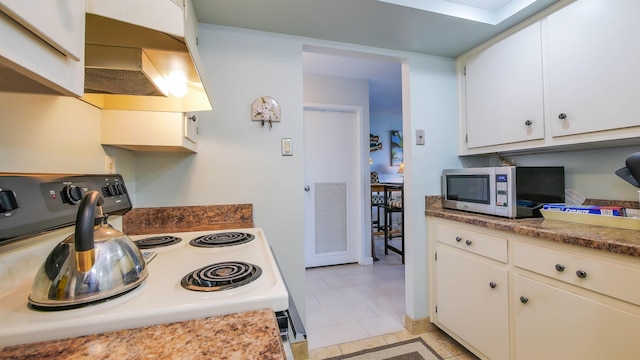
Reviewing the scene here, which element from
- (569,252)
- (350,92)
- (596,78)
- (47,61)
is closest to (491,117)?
(596,78)

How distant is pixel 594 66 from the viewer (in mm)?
1273

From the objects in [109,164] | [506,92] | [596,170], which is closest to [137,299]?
[109,164]

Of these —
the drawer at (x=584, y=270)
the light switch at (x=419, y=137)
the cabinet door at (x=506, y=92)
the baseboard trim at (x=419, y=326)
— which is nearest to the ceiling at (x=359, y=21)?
the cabinet door at (x=506, y=92)

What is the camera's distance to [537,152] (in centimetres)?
179

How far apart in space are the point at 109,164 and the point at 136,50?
65 centimetres

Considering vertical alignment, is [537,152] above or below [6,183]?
above

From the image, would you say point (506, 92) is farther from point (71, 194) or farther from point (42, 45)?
point (71, 194)

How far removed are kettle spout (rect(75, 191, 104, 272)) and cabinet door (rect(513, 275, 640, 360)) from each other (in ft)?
5.35

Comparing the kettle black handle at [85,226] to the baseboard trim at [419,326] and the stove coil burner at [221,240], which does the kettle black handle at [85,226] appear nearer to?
the stove coil burner at [221,240]

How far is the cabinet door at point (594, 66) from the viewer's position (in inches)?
45.9

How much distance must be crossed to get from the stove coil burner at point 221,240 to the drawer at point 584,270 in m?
1.30

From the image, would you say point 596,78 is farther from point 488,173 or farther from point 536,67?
point 488,173

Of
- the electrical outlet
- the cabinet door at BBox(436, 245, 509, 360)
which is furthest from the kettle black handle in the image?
the cabinet door at BBox(436, 245, 509, 360)

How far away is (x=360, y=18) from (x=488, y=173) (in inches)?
46.4
